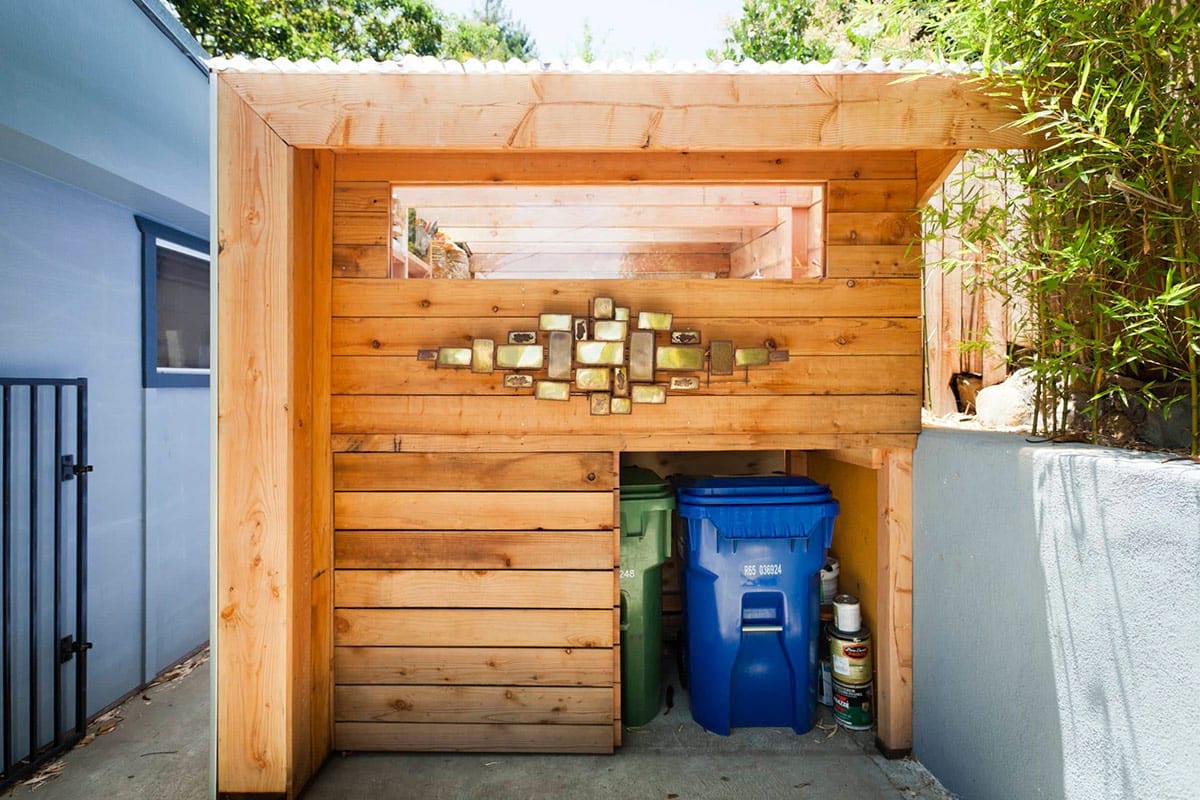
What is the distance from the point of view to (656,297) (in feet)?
7.85

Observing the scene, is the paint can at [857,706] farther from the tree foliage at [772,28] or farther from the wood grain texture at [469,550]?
the tree foliage at [772,28]

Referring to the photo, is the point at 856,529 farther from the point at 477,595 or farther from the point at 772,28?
the point at 772,28

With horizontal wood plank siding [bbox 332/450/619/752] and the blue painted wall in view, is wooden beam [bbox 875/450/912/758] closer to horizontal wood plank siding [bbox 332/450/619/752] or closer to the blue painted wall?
horizontal wood plank siding [bbox 332/450/619/752]

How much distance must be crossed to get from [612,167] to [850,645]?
2.08 m

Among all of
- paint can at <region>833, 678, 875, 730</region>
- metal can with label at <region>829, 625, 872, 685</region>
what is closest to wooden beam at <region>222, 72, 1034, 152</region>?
metal can with label at <region>829, 625, 872, 685</region>

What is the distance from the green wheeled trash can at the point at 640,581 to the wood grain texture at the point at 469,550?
0.77ft

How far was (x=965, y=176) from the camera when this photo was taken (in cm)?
208

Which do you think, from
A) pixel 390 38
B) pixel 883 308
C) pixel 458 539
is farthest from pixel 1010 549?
pixel 390 38

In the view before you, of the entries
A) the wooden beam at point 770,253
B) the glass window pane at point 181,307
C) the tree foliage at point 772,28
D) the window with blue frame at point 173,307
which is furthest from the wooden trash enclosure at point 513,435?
the tree foliage at point 772,28

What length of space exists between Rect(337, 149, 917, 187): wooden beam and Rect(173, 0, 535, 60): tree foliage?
3.10m

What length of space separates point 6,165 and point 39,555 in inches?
59.8

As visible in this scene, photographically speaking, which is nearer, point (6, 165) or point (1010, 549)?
point (1010, 549)

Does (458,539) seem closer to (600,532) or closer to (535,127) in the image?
(600,532)

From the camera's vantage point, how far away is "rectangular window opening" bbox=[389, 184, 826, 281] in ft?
9.16
